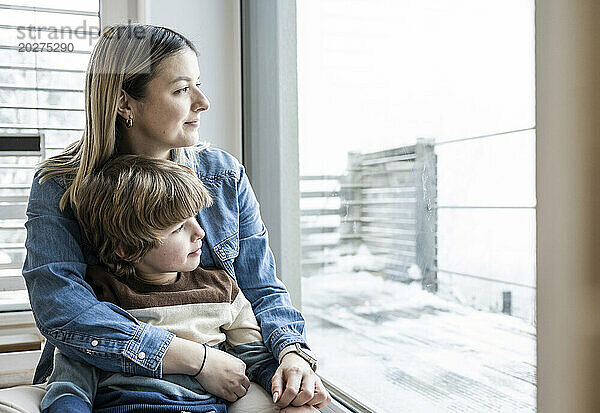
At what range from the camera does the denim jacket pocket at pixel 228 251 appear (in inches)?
53.8

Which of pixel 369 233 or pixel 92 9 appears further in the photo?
pixel 92 9

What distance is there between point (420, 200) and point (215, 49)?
92 cm

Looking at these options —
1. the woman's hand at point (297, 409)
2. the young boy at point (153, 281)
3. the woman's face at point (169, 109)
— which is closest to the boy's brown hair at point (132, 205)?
the young boy at point (153, 281)

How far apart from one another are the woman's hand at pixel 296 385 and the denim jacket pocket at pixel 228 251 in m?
0.22

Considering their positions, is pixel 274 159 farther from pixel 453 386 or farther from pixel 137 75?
pixel 453 386

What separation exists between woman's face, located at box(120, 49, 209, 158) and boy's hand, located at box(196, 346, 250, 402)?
0.41 m

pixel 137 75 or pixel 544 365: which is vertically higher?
pixel 137 75

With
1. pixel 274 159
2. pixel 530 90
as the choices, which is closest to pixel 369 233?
pixel 274 159

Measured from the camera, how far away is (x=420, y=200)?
1479 mm

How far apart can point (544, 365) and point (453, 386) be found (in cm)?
56

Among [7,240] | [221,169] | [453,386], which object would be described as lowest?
[453,386]

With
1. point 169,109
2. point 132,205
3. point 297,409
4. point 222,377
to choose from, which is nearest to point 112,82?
point 169,109

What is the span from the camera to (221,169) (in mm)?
1441

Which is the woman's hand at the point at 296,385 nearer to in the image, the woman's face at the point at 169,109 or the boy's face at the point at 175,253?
the boy's face at the point at 175,253
